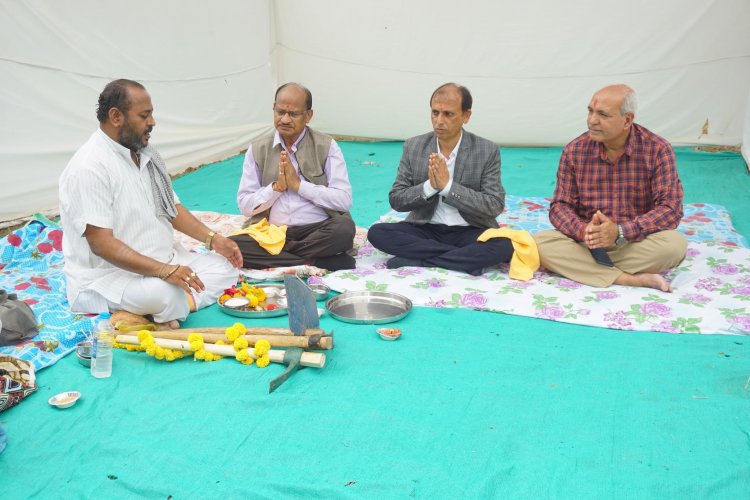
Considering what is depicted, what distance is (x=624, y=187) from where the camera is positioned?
3873 mm

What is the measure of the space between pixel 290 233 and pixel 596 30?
16.5 ft

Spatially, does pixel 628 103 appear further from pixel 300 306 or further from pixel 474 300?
pixel 300 306

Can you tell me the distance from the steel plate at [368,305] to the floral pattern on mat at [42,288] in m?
1.12

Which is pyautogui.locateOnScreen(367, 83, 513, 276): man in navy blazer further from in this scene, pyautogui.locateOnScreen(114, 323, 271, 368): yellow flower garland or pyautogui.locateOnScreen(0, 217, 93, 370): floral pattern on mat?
pyautogui.locateOnScreen(0, 217, 93, 370): floral pattern on mat

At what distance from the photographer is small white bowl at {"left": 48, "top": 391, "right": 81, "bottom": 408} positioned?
2.56 meters

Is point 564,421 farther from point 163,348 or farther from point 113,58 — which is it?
point 113,58

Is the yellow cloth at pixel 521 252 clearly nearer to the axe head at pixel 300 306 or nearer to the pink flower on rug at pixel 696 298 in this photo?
the pink flower on rug at pixel 696 298

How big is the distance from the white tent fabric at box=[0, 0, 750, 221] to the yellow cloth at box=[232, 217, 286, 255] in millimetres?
2033

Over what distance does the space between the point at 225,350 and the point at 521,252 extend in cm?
178

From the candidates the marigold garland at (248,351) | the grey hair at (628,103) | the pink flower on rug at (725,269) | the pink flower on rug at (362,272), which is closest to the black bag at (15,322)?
the marigold garland at (248,351)

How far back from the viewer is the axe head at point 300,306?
9.51 ft

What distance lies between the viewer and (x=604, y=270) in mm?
3816

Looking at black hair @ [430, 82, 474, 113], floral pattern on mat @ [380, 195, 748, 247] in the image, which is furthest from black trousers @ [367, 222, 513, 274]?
black hair @ [430, 82, 474, 113]

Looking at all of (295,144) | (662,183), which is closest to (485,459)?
(662,183)
